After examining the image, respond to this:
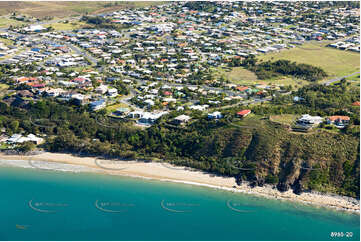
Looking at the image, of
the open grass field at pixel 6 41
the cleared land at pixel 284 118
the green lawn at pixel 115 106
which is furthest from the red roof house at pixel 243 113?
the open grass field at pixel 6 41

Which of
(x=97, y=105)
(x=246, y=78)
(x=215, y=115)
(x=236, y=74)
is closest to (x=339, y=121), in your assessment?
(x=215, y=115)

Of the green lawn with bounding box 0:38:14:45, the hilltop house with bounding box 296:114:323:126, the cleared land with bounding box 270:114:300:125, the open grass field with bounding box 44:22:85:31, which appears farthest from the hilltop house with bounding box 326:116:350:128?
the open grass field with bounding box 44:22:85:31

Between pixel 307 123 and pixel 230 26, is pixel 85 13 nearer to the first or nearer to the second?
pixel 230 26

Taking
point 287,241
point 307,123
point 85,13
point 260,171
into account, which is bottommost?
point 287,241

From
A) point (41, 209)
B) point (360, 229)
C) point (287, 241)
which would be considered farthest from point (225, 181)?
point (41, 209)

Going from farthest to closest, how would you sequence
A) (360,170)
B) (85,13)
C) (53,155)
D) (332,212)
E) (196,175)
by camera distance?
Answer: (85,13) → (53,155) → (196,175) → (360,170) → (332,212)

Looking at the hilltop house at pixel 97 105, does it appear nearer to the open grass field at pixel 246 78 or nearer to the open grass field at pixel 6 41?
the open grass field at pixel 246 78
